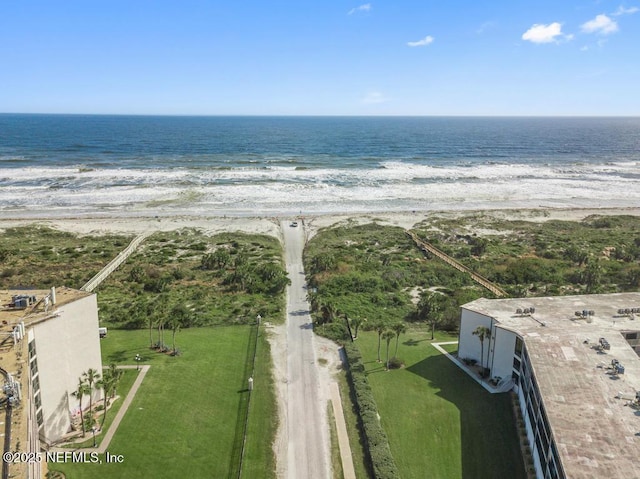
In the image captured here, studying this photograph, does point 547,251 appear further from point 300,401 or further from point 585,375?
point 300,401

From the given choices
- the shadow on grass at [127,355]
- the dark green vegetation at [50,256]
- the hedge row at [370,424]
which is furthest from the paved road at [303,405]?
the dark green vegetation at [50,256]

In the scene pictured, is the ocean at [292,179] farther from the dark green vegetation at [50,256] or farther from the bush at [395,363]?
the bush at [395,363]

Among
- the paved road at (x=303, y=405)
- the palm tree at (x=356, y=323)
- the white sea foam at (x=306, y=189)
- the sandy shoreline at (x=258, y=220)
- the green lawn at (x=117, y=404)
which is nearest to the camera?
the paved road at (x=303, y=405)

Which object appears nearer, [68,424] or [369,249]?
[68,424]

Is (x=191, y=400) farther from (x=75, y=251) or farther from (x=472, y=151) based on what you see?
(x=472, y=151)

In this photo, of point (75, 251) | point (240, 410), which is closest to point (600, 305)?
point (240, 410)

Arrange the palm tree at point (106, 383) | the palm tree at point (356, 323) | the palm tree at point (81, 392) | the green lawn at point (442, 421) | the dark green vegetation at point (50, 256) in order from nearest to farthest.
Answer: the green lawn at point (442, 421)
the palm tree at point (81, 392)
the palm tree at point (106, 383)
the palm tree at point (356, 323)
the dark green vegetation at point (50, 256)
